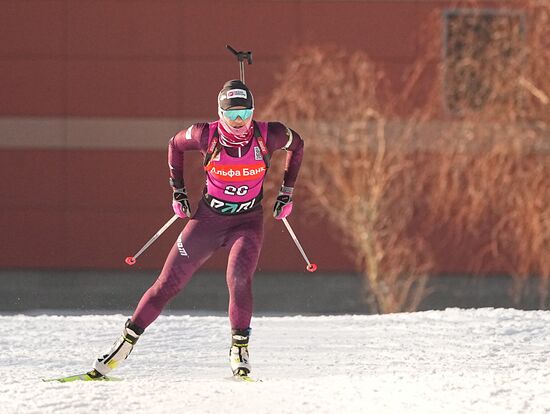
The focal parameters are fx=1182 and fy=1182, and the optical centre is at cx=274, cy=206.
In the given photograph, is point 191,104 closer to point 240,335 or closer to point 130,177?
point 130,177

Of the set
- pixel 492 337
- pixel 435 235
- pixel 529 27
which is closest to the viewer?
pixel 492 337

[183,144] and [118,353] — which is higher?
[183,144]

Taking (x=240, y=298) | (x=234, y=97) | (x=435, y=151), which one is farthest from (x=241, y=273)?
(x=435, y=151)

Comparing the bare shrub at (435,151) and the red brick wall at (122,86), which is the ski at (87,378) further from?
the red brick wall at (122,86)

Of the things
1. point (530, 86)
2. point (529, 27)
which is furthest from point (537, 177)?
point (529, 27)

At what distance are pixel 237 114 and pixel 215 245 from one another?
90cm

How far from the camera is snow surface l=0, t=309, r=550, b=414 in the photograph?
22.6ft

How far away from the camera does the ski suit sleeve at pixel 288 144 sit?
8.07m

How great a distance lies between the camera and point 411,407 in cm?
690

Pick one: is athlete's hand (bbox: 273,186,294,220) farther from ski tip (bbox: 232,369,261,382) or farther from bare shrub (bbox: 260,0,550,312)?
bare shrub (bbox: 260,0,550,312)

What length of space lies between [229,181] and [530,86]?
6962 mm

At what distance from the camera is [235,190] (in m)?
7.92

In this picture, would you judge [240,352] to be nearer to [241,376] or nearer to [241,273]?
[241,376]

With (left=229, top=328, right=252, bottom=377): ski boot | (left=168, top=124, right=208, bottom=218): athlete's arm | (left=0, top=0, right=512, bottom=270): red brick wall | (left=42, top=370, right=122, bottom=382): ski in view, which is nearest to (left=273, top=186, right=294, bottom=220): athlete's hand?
(left=168, top=124, right=208, bottom=218): athlete's arm
